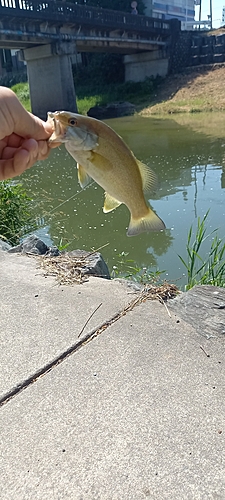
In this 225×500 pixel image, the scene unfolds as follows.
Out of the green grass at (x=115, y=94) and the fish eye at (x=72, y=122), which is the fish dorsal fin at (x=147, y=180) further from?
the green grass at (x=115, y=94)

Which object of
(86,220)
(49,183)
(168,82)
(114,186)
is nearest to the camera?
(114,186)

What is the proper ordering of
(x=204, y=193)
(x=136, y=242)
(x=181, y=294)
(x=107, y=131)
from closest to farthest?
1. (x=107, y=131)
2. (x=181, y=294)
3. (x=136, y=242)
4. (x=204, y=193)

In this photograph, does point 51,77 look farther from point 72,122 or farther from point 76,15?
point 72,122

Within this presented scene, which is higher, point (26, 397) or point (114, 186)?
point (114, 186)

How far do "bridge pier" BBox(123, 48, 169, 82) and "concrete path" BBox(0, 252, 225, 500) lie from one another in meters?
32.1

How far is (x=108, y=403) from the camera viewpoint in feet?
6.80

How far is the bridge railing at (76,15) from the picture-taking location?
69.4 feet

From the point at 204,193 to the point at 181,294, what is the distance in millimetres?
4947

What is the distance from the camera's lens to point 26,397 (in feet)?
7.05

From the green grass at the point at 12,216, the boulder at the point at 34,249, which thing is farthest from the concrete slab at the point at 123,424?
the green grass at the point at 12,216

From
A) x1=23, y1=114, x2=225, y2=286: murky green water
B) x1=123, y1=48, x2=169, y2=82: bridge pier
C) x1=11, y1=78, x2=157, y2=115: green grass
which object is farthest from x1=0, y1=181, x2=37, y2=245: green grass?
x1=123, y1=48, x2=169, y2=82: bridge pier

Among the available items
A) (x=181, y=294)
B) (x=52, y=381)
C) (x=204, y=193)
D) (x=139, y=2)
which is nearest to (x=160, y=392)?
(x=52, y=381)

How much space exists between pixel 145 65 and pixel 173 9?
135 feet

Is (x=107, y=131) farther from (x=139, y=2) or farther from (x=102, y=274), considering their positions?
(x=139, y=2)
